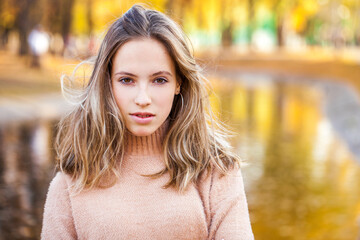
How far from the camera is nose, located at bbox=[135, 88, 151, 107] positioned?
1976mm

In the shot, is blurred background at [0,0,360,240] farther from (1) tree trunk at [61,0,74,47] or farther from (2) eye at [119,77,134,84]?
(2) eye at [119,77,134,84]

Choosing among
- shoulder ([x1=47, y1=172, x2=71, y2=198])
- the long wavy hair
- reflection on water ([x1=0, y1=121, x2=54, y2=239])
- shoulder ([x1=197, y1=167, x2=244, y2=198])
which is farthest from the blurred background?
→ shoulder ([x1=47, y1=172, x2=71, y2=198])

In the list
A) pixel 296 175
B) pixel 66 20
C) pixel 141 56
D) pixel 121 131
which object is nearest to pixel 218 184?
pixel 121 131

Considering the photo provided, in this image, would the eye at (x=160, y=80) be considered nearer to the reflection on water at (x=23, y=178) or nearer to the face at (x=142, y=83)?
the face at (x=142, y=83)

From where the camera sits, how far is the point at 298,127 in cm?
1558

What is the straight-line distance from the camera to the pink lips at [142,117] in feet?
6.61

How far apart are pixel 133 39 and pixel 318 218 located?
5818 millimetres

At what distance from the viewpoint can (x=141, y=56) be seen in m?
1.99

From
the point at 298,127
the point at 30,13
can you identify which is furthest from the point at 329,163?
the point at 30,13

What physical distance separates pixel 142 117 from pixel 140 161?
0.50ft

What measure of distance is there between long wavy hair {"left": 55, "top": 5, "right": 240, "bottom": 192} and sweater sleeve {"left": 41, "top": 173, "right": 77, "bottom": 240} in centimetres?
5

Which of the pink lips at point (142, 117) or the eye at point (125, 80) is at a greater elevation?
the eye at point (125, 80)

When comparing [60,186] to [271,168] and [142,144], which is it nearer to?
[142,144]

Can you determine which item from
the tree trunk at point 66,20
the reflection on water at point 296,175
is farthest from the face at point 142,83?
the tree trunk at point 66,20
